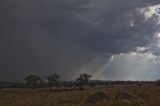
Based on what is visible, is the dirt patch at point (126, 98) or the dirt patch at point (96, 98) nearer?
the dirt patch at point (126, 98)

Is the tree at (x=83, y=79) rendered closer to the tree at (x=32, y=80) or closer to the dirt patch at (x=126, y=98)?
the tree at (x=32, y=80)

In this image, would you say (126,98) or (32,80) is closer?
(126,98)

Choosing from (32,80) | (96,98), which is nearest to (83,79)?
(32,80)

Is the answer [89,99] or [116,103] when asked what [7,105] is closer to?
[89,99]

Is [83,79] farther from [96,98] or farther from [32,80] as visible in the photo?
[96,98]

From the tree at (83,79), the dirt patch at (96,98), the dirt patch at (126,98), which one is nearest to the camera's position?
the dirt patch at (126,98)

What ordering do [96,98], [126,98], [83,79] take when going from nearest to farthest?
[126,98], [96,98], [83,79]

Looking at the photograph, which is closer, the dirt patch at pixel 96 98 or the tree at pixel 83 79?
the dirt patch at pixel 96 98

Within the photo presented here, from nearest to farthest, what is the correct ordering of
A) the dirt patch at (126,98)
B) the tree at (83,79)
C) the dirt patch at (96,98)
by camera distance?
1. the dirt patch at (126,98)
2. the dirt patch at (96,98)
3. the tree at (83,79)

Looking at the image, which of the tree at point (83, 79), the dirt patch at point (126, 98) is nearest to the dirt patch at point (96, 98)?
the dirt patch at point (126, 98)

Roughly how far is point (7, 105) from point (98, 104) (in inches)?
457

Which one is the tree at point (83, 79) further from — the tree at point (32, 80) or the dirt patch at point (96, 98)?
the dirt patch at point (96, 98)

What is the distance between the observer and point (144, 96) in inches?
A: 1515

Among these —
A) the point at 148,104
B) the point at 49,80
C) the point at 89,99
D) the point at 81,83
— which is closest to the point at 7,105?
the point at 89,99
